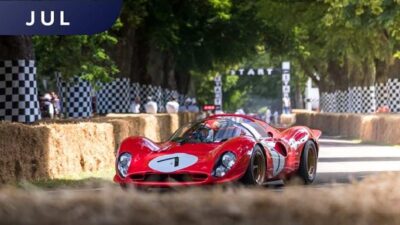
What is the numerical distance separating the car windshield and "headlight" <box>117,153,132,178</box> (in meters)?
1.04

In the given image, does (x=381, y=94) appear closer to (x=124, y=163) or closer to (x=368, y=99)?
(x=368, y=99)

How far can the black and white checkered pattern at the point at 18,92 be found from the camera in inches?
774

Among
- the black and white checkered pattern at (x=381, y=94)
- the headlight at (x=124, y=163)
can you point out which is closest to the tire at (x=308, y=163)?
the headlight at (x=124, y=163)

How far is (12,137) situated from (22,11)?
5682mm

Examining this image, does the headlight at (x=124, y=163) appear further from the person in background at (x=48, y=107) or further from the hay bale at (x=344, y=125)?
the hay bale at (x=344, y=125)

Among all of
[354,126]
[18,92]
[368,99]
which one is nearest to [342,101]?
[368,99]

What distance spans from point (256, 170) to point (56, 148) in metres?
4.81

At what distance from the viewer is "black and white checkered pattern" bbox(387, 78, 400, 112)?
3938 cm

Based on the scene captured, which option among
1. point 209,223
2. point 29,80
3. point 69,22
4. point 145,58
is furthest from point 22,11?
point 145,58

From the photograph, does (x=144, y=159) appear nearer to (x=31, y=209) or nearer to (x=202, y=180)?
(x=202, y=180)

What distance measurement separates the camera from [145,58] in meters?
42.8

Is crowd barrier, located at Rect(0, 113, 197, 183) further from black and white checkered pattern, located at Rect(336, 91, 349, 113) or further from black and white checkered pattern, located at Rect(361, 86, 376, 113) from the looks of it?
black and white checkered pattern, located at Rect(336, 91, 349, 113)

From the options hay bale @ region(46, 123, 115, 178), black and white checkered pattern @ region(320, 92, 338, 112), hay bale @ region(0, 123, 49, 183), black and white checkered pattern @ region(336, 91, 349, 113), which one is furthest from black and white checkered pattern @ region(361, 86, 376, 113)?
hay bale @ region(0, 123, 49, 183)

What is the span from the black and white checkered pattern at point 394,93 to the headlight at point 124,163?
27.5 meters
